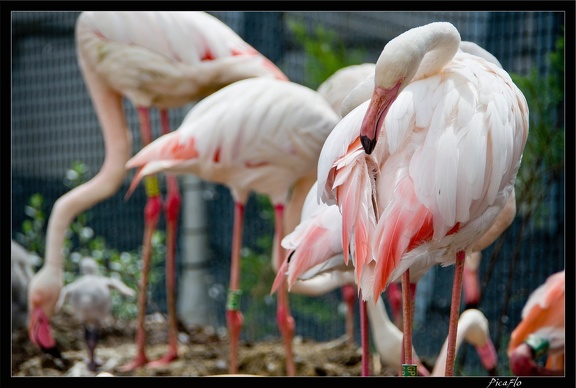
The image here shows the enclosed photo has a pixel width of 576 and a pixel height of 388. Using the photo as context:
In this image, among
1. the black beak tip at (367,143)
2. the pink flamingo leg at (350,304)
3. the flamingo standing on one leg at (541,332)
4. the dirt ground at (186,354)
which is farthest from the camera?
the pink flamingo leg at (350,304)

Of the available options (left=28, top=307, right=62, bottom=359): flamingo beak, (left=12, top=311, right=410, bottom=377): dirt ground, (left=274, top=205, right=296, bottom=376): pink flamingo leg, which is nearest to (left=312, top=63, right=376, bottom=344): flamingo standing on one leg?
(left=274, top=205, right=296, bottom=376): pink flamingo leg

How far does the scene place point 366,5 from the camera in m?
2.11

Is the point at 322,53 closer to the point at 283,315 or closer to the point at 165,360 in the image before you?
the point at 283,315

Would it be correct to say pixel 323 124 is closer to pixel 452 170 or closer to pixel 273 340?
pixel 452 170

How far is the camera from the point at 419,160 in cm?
171

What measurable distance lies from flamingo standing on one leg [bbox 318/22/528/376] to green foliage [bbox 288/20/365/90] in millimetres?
2155

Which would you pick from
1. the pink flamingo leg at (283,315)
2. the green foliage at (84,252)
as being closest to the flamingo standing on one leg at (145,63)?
the pink flamingo leg at (283,315)

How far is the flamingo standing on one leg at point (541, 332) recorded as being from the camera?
2.76 m

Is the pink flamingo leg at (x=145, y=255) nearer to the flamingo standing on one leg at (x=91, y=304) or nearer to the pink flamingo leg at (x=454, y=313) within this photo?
the flamingo standing on one leg at (x=91, y=304)

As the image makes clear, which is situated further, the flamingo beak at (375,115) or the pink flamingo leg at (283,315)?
the pink flamingo leg at (283,315)

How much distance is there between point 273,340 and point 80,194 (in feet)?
4.14

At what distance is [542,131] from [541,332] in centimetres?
89

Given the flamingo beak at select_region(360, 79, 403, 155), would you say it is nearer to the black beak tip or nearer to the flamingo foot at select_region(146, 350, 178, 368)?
the black beak tip

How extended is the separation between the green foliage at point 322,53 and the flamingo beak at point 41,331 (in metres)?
1.60
